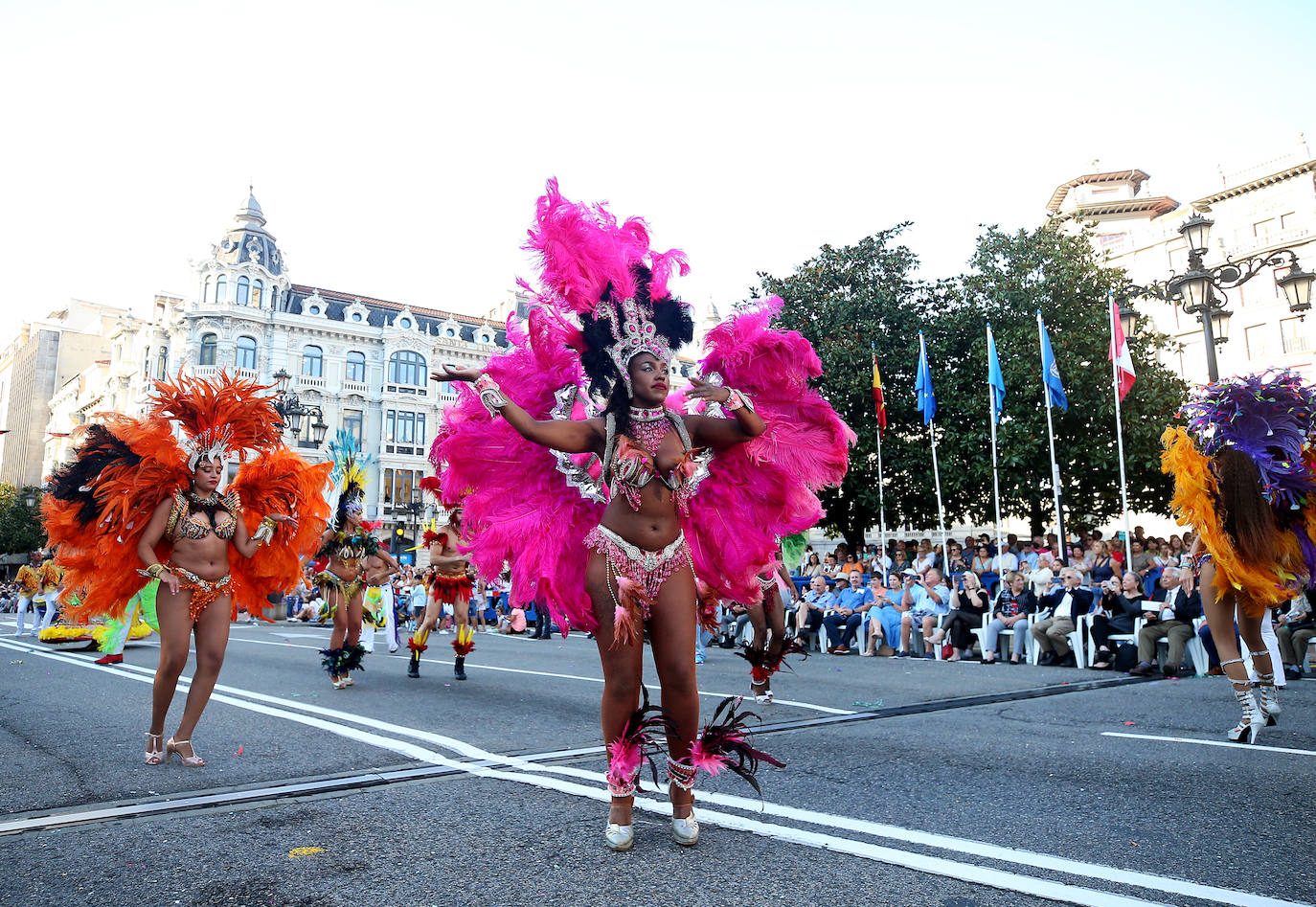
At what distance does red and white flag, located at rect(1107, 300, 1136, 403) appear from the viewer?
1608 centimetres

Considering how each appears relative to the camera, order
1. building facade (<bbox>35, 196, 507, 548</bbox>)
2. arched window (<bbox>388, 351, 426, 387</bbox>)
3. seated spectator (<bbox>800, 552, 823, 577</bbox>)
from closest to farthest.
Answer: seated spectator (<bbox>800, 552, 823, 577</bbox>) < building facade (<bbox>35, 196, 507, 548</bbox>) < arched window (<bbox>388, 351, 426, 387</bbox>)

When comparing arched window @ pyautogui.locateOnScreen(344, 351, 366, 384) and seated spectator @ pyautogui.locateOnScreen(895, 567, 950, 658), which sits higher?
arched window @ pyautogui.locateOnScreen(344, 351, 366, 384)

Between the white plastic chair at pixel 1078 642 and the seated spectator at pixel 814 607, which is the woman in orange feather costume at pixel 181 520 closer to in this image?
the white plastic chair at pixel 1078 642

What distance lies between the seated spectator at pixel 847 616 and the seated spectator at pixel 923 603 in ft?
2.74

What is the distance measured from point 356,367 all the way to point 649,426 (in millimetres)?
51040

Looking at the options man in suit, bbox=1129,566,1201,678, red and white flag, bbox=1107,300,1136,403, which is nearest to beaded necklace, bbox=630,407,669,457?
man in suit, bbox=1129,566,1201,678

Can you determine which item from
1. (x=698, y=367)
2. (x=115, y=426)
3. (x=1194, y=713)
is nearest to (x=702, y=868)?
(x=698, y=367)

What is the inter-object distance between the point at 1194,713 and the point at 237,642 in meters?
14.4

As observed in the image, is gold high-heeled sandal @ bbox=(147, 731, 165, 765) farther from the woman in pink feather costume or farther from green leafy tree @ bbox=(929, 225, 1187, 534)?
green leafy tree @ bbox=(929, 225, 1187, 534)

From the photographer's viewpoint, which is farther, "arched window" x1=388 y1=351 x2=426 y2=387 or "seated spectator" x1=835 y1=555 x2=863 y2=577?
"arched window" x1=388 y1=351 x2=426 y2=387

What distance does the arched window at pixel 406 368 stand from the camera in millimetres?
52281

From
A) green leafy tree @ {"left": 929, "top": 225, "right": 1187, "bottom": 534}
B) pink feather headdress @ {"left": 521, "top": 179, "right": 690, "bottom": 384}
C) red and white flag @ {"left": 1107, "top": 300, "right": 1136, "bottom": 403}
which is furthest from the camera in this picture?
green leafy tree @ {"left": 929, "top": 225, "right": 1187, "bottom": 534}

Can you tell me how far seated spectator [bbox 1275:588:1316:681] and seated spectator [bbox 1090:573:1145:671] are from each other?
148 cm

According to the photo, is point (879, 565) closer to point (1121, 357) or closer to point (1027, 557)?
point (1027, 557)
